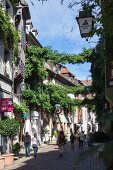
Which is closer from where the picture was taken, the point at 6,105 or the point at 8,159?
the point at 8,159

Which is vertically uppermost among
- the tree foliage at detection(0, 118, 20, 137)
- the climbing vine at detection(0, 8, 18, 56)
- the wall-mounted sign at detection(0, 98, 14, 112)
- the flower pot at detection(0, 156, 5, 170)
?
the climbing vine at detection(0, 8, 18, 56)

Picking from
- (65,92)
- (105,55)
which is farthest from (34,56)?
(105,55)

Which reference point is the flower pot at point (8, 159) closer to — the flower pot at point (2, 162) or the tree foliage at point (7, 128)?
the flower pot at point (2, 162)

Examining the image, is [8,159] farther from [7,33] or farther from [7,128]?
[7,33]

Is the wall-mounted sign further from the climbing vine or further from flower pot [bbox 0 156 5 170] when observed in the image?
the climbing vine

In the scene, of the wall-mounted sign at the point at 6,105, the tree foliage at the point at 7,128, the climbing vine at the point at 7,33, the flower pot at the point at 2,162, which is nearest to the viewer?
the flower pot at the point at 2,162

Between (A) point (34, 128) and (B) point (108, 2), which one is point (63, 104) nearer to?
(A) point (34, 128)

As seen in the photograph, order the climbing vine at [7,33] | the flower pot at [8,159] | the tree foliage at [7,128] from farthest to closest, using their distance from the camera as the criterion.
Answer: the climbing vine at [7,33]
the tree foliage at [7,128]
the flower pot at [8,159]

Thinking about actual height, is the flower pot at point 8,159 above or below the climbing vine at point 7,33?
below

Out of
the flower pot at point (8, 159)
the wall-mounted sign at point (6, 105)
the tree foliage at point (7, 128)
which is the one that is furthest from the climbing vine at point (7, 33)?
the flower pot at point (8, 159)

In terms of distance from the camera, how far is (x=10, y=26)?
2673cm

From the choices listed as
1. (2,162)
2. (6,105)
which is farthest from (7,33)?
(2,162)

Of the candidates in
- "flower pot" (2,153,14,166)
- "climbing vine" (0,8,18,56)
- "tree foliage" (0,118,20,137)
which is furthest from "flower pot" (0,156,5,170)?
"climbing vine" (0,8,18,56)

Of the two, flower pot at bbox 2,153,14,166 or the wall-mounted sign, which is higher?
the wall-mounted sign
